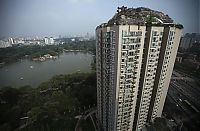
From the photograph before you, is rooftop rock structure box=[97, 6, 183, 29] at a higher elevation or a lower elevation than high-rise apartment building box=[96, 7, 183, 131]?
higher

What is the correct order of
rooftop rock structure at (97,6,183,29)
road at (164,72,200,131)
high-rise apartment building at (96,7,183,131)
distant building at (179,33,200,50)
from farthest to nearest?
road at (164,72,200,131) < distant building at (179,33,200,50) < rooftop rock structure at (97,6,183,29) < high-rise apartment building at (96,7,183,131)

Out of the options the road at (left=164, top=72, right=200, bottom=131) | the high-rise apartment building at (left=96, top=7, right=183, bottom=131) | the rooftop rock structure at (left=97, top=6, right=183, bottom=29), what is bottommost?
the road at (left=164, top=72, right=200, bottom=131)

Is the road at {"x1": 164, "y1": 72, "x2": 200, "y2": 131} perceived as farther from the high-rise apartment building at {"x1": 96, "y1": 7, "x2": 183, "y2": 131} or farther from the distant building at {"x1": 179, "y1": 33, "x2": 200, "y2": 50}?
the distant building at {"x1": 179, "y1": 33, "x2": 200, "y2": 50}

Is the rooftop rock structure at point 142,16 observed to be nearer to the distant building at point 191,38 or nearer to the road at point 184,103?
the distant building at point 191,38

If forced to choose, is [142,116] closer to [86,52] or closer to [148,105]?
[148,105]

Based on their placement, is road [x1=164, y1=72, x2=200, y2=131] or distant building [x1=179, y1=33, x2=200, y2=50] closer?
distant building [x1=179, y1=33, x2=200, y2=50]

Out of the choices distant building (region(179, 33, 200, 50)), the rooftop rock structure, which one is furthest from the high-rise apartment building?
distant building (region(179, 33, 200, 50))

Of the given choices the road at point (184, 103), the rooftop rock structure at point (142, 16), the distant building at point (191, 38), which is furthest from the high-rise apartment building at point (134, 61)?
the road at point (184, 103)

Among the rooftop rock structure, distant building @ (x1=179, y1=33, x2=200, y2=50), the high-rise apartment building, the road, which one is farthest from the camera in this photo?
the road

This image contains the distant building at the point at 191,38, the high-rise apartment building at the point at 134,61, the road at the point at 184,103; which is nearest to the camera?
the high-rise apartment building at the point at 134,61
